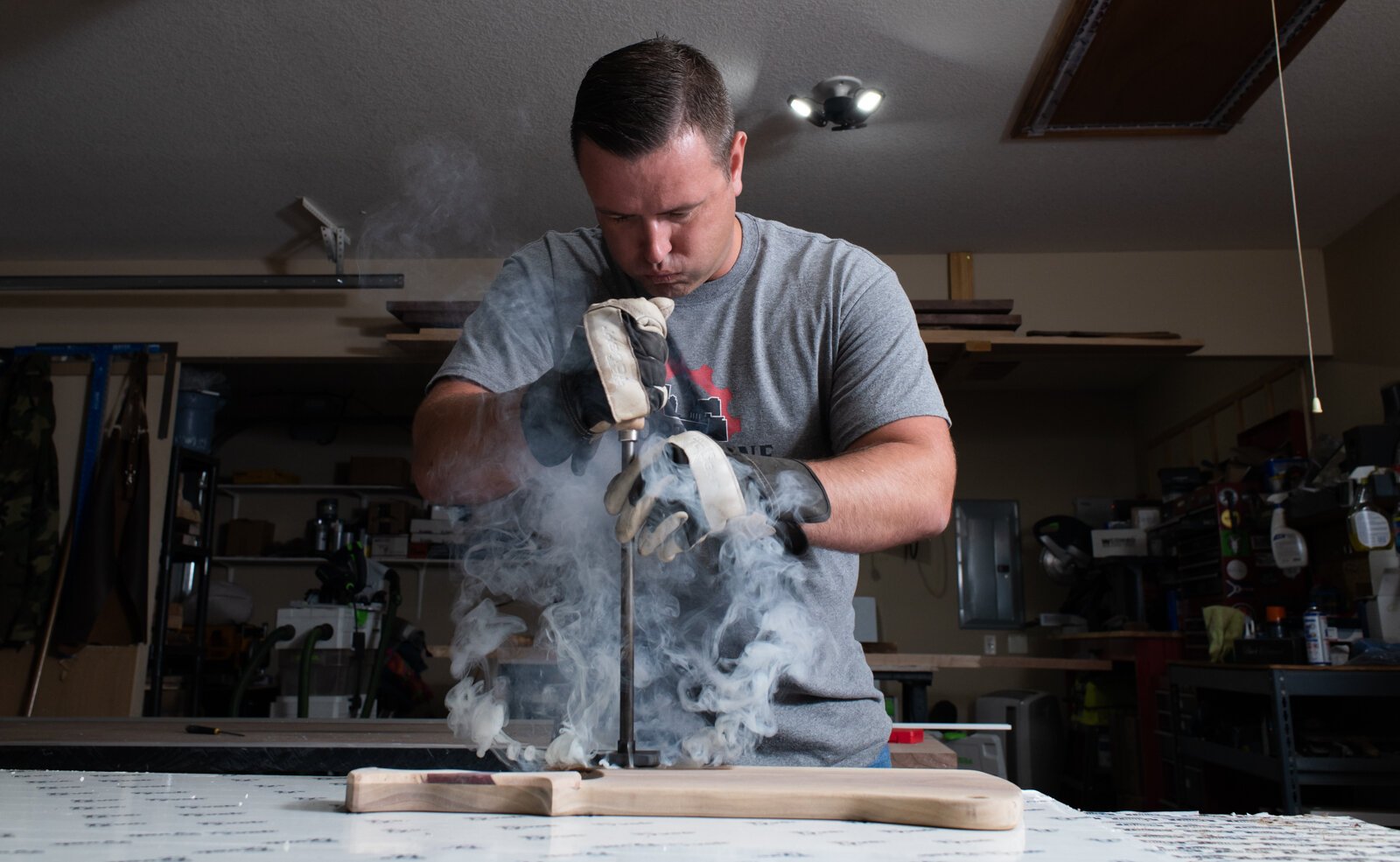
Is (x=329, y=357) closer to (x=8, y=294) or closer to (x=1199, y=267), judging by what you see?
(x=8, y=294)

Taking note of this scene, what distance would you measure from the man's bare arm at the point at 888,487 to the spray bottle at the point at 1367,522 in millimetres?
2771

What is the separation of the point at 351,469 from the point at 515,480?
5981 mm

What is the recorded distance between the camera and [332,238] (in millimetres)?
4496

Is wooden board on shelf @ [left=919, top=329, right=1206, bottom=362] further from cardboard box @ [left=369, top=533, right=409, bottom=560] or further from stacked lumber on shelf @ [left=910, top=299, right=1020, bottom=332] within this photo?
cardboard box @ [left=369, top=533, right=409, bottom=560]

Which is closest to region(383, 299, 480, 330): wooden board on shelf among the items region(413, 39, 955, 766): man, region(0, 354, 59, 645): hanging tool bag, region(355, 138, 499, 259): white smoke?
region(355, 138, 499, 259): white smoke

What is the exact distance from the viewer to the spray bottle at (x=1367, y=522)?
133 inches

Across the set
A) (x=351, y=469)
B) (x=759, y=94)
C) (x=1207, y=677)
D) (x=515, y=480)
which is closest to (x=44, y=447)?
(x=351, y=469)

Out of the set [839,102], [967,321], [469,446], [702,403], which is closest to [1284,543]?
[967,321]

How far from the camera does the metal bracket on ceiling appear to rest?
4.38 meters

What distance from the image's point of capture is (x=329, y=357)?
4.82 metres

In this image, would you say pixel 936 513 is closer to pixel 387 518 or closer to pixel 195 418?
pixel 195 418

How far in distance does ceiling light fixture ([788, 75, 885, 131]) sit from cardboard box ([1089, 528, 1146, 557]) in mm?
3092

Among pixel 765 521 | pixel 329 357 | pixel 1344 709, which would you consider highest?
pixel 329 357

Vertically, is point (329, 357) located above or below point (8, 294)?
below
